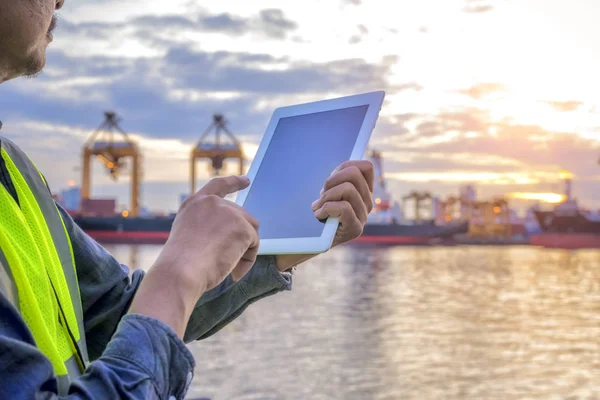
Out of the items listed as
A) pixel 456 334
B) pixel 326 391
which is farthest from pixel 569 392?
pixel 456 334

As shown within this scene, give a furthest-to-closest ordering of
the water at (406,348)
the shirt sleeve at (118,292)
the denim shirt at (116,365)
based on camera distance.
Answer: the water at (406,348) → the shirt sleeve at (118,292) → the denim shirt at (116,365)

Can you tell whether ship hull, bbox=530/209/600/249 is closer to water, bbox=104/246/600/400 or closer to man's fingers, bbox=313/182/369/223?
water, bbox=104/246/600/400

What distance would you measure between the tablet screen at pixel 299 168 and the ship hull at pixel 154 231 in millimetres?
34631

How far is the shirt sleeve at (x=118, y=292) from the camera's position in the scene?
101 cm

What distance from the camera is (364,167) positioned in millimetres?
889

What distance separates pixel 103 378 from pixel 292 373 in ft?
19.2

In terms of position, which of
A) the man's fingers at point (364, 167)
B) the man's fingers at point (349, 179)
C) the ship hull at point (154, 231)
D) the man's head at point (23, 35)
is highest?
the man's head at point (23, 35)

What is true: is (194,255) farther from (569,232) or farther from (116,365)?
(569,232)

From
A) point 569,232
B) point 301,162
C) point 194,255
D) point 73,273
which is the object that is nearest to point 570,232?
point 569,232

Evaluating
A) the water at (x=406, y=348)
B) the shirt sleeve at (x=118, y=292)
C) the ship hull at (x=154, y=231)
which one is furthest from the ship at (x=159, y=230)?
the shirt sleeve at (x=118, y=292)

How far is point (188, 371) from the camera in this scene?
25.5 inches

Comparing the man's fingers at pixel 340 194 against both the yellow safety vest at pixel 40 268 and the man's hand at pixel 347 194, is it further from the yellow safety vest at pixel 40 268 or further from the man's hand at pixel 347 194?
the yellow safety vest at pixel 40 268

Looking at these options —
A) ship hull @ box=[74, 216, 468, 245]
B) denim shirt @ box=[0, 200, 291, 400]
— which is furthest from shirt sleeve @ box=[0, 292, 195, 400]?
ship hull @ box=[74, 216, 468, 245]

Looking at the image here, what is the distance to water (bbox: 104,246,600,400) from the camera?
232 inches
